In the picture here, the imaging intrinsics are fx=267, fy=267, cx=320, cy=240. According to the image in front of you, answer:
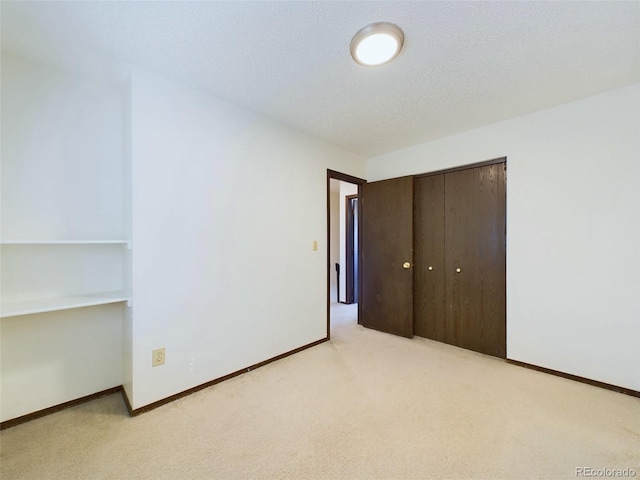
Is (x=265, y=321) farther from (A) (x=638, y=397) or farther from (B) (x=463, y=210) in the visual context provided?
(A) (x=638, y=397)

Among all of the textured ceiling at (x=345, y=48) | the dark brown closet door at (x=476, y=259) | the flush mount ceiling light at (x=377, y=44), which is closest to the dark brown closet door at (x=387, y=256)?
the dark brown closet door at (x=476, y=259)

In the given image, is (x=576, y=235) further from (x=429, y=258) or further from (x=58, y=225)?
(x=58, y=225)

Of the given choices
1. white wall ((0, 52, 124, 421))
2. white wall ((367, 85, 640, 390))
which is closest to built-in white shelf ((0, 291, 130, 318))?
white wall ((0, 52, 124, 421))

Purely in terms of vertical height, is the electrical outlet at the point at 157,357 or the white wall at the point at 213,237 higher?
the white wall at the point at 213,237

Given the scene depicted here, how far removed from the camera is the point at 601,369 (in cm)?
207

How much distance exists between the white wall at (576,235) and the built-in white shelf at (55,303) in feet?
10.7

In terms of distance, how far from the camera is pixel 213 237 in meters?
2.13

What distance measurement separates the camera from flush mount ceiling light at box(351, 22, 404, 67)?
1.45m

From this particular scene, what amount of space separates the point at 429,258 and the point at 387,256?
1.61ft

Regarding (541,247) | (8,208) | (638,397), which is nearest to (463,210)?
(541,247)

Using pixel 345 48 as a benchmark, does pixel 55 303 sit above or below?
below

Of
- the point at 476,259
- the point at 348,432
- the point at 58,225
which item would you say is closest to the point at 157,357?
the point at 58,225

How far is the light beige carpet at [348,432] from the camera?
1.34 m

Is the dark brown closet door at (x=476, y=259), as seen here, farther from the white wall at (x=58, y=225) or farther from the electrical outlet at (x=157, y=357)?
the white wall at (x=58, y=225)
